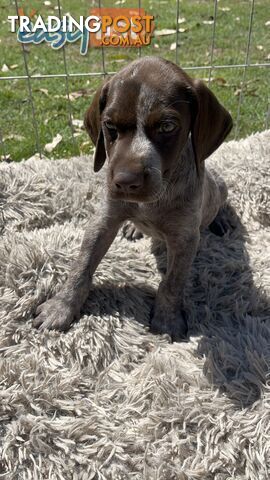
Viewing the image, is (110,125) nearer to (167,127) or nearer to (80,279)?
(167,127)

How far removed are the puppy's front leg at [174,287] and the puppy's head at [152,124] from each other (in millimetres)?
371

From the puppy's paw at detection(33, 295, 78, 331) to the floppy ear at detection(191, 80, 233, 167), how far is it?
895 millimetres

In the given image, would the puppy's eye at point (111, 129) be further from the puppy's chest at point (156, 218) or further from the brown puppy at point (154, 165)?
the puppy's chest at point (156, 218)

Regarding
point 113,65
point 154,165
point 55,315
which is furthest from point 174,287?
point 113,65

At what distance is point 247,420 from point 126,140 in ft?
3.81

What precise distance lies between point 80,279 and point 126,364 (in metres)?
0.45

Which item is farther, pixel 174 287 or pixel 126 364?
pixel 174 287

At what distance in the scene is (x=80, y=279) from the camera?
7.91 ft

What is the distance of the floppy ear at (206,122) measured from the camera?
2.13 metres

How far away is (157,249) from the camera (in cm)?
294

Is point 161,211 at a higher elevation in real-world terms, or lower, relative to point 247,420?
higher

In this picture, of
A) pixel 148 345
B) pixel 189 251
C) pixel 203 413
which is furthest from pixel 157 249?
pixel 203 413

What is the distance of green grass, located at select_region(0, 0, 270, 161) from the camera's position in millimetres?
4504

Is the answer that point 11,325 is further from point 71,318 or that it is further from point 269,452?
point 269,452
